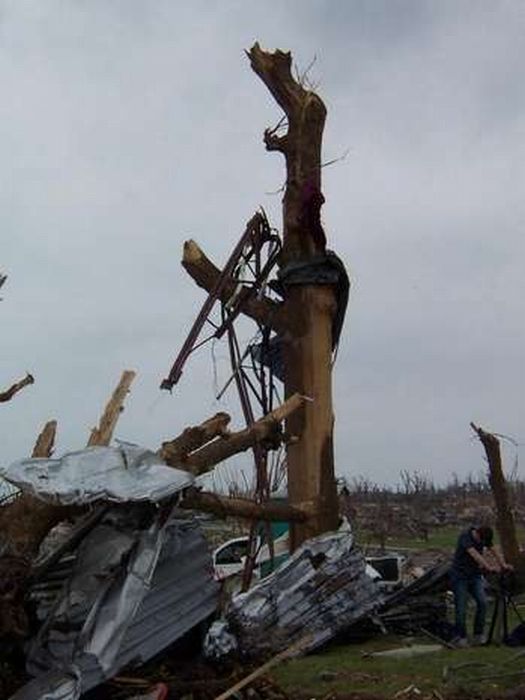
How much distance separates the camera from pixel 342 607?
1234 cm

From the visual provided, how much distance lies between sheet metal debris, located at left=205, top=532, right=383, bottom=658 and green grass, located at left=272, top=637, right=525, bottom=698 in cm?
35

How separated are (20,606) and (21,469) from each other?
0.94 meters

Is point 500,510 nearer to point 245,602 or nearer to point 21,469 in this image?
point 245,602

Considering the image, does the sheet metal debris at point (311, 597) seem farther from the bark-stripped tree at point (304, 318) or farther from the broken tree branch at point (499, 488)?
the broken tree branch at point (499, 488)

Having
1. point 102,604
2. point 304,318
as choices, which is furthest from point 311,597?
point 102,604

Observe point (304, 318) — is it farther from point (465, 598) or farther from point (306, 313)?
point (465, 598)

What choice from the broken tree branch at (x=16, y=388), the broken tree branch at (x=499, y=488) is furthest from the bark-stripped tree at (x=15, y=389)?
the broken tree branch at (x=499, y=488)

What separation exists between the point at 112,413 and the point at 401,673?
3515mm

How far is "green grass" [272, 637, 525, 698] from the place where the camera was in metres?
9.34

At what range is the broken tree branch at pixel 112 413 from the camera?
10.6m

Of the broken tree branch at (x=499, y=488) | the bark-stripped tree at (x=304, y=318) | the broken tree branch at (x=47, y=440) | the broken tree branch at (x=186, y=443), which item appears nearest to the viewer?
the broken tree branch at (x=186, y=443)

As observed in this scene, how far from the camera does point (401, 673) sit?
33.5 feet

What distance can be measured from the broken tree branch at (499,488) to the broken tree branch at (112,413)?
656cm

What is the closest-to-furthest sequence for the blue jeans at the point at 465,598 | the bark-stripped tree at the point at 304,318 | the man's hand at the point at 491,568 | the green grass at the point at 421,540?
the man's hand at the point at 491,568 → the blue jeans at the point at 465,598 → the bark-stripped tree at the point at 304,318 → the green grass at the point at 421,540
